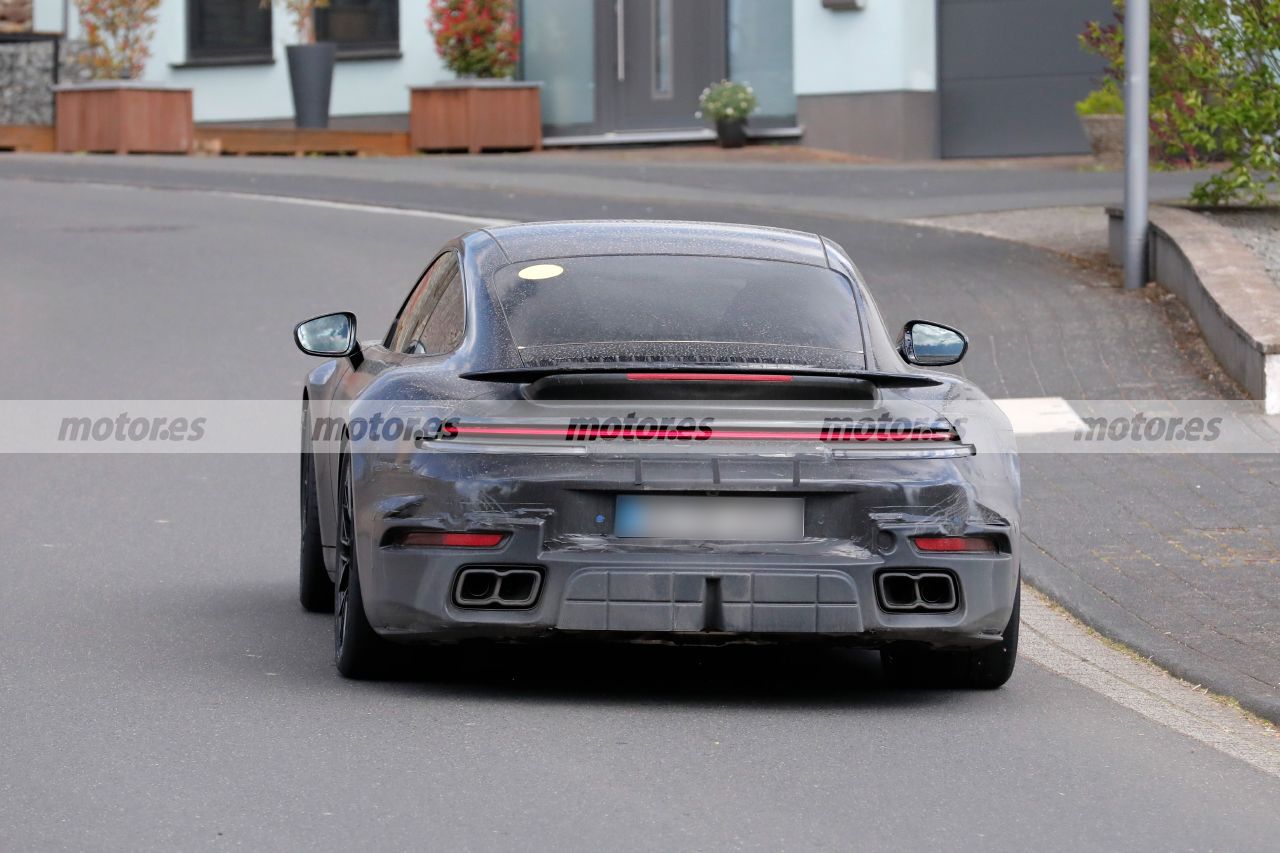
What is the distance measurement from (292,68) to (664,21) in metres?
5.42

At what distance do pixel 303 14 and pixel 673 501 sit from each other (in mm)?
28991

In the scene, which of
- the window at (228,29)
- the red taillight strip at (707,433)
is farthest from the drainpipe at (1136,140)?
the window at (228,29)

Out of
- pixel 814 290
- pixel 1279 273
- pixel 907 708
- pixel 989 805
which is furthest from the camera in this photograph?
pixel 1279 273

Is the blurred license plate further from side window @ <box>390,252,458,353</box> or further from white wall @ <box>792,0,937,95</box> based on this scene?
white wall @ <box>792,0,937,95</box>

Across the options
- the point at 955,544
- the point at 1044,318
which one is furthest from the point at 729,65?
the point at 955,544

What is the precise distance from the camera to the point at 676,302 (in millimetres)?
7121

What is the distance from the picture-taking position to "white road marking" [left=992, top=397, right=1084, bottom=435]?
12.5m

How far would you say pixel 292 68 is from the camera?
33.6 metres

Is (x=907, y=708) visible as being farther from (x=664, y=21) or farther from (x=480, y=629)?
(x=664, y=21)

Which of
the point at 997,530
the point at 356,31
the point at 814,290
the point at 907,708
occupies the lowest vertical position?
the point at 907,708

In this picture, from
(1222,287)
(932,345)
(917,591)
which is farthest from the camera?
(1222,287)

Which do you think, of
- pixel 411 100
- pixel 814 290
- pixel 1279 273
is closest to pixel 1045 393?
pixel 1279 273

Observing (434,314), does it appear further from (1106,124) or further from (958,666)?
(1106,124)

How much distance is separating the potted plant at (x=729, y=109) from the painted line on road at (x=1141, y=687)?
22612 mm
